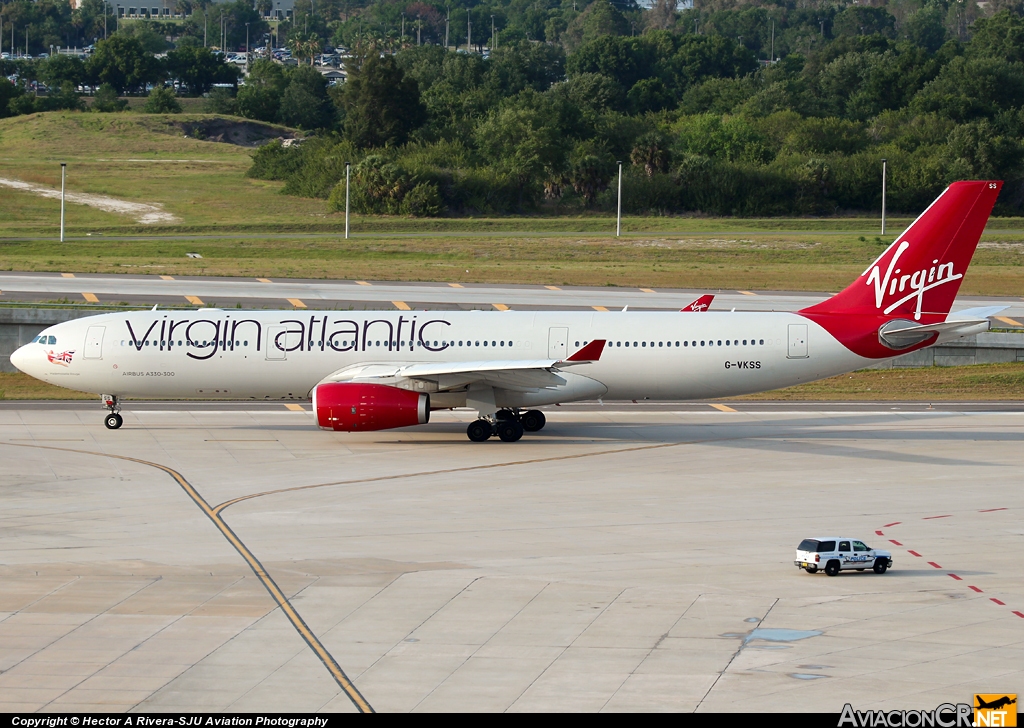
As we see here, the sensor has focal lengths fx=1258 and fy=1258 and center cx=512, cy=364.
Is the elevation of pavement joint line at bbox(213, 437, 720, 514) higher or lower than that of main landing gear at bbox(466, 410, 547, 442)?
lower

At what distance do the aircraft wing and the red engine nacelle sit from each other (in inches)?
40.6

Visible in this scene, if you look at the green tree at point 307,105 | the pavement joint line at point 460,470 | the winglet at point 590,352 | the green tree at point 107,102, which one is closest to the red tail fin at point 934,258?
the pavement joint line at point 460,470

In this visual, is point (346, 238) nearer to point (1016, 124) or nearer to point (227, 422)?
point (227, 422)

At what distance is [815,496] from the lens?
34.8 meters

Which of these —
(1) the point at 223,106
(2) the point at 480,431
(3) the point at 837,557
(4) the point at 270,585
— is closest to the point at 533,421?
(2) the point at 480,431

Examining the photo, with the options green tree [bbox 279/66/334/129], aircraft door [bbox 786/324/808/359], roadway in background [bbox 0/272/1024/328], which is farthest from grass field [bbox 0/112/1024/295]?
aircraft door [bbox 786/324/808/359]

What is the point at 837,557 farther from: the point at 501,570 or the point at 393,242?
the point at 393,242

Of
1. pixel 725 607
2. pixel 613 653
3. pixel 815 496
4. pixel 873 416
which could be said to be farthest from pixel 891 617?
pixel 873 416

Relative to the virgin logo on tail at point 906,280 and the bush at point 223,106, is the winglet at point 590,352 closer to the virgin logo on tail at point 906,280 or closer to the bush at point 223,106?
the virgin logo on tail at point 906,280

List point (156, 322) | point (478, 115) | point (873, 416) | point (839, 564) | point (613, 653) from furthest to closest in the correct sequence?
point (478, 115) → point (873, 416) → point (156, 322) → point (839, 564) → point (613, 653)

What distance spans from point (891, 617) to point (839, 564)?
315 cm

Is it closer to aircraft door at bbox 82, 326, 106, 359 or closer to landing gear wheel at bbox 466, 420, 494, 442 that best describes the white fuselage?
aircraft door at bbox 82, 326, 106, 359

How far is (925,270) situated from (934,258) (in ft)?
1.67

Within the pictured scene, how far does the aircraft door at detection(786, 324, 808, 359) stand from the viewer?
43.0 metres
